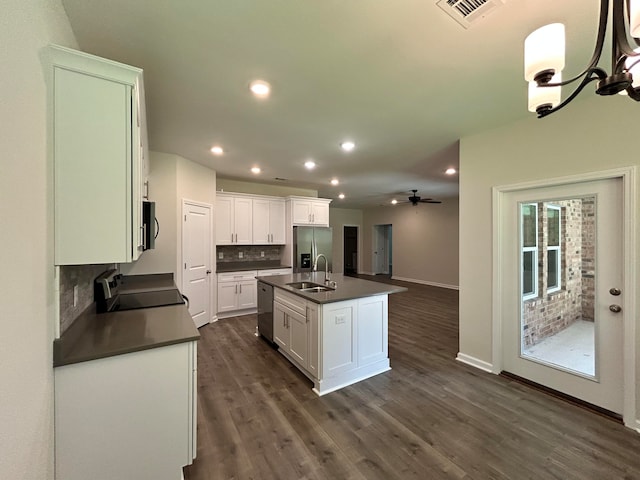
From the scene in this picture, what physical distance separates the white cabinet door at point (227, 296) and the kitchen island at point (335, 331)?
2.00 meters

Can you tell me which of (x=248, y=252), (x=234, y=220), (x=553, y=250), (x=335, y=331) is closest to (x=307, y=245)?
(x=248, y=252)

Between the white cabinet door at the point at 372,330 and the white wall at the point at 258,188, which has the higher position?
the white wall at the point at 258,188

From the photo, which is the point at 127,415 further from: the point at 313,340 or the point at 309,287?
the point at 309,287

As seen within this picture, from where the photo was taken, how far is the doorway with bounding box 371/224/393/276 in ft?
34.7

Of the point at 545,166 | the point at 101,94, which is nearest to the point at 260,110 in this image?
the point at 101,94

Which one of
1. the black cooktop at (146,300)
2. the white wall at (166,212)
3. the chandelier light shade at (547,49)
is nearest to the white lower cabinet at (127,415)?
the black cooktop at (146,300)

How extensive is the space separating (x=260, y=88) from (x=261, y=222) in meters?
3.62

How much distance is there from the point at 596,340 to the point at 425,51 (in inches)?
107

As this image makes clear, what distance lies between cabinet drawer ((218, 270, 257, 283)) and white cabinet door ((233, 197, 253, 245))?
2.06 feet

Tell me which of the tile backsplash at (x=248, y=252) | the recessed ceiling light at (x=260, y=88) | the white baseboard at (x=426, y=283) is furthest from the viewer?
the white baseboard at (x=426, y=283)

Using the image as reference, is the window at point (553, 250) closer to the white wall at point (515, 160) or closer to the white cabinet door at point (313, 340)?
the white wall at point (515, 160)

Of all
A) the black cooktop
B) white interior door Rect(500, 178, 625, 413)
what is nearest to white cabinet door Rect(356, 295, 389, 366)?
white interior door Rect(500, 178, 625, 413)

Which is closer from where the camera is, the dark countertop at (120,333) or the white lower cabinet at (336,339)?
the dark countertop at (120,333)

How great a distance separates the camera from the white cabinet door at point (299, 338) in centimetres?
280
